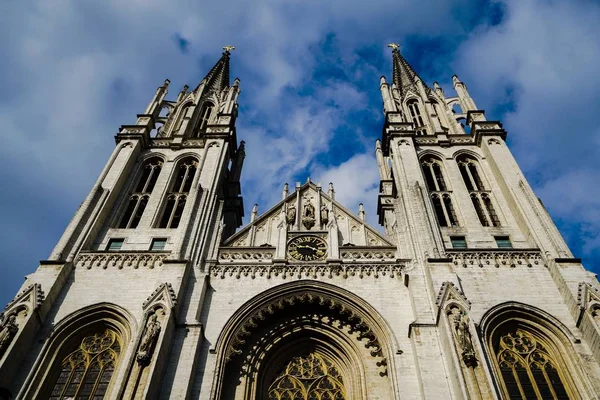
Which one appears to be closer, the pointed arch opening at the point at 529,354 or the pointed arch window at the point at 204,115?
the pointed arch opening at the point at 529,354

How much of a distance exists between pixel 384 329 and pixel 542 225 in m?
7.24

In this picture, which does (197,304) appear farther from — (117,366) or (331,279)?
(331,279)

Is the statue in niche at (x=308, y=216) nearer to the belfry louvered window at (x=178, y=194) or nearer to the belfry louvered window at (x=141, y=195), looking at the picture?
the belfry louvered window at (x=178, y=194)

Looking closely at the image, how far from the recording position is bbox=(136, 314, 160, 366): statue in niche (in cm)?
1268

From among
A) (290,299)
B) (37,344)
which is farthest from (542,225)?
(37,344)

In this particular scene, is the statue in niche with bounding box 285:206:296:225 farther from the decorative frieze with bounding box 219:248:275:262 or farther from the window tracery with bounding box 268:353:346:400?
the window tracery with bounding box 268:353:346:400

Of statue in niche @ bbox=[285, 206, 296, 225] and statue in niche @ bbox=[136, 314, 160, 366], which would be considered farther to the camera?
statue in niche @ bbox=[285, 206, 296, 225]

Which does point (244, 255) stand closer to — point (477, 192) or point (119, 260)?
point (119, 260)

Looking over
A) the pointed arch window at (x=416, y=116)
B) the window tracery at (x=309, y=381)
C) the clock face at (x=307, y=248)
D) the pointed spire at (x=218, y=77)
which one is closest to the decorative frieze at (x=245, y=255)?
the clock face at (x=307, y=248)

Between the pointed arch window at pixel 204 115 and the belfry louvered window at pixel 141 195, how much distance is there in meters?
4.12

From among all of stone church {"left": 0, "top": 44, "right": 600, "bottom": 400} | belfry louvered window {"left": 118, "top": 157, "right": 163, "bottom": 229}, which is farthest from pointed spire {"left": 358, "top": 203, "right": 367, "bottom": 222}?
belfry louvered window {"left": 118, "top": 157, "right": 163, "bottom": 229}

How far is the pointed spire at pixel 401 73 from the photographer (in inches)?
1240

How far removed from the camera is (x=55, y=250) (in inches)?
671

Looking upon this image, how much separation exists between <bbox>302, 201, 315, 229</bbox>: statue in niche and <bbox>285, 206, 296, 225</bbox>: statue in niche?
15.7 inches
